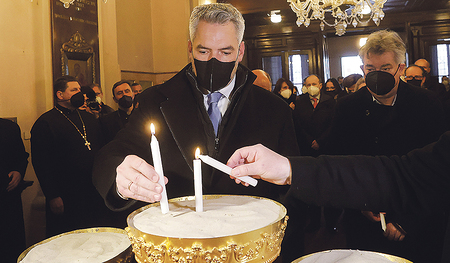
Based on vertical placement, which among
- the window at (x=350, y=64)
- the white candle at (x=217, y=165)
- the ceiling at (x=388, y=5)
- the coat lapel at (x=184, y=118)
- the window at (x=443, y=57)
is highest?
the ceiling at (x=388, y=5)

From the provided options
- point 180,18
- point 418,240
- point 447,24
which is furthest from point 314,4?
point 447,24

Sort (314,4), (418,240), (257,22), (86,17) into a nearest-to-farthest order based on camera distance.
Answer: (418,240) → (86,17) → (314,4) → (257,22)

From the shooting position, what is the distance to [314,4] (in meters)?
6.43

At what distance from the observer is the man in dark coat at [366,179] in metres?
1.08

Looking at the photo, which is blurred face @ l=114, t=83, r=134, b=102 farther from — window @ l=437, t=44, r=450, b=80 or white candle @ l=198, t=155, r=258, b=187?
window @ l=437, t=44, r=450, b=80

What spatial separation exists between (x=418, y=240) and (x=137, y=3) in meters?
8.10

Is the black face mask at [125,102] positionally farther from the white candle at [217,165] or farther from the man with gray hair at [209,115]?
the white candle at [217,165]

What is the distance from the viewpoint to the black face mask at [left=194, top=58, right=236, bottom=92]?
164cm

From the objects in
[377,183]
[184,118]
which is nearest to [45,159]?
[184,118]

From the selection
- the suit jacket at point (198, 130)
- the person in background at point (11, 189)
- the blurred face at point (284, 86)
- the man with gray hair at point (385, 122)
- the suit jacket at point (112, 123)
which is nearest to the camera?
the suit jacket at point (198, 130)

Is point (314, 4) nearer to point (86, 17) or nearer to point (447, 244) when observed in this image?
point (86, 17)

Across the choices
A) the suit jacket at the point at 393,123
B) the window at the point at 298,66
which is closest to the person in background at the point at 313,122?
the suit jacket at the point at 393,123

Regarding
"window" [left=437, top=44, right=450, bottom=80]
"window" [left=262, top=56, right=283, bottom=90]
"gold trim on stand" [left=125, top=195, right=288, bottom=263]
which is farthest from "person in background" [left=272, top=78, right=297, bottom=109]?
"window" [left=437, top=44, right=450, bottom=80]

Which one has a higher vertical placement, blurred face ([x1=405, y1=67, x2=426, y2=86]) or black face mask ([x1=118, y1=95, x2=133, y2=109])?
blurred face ([x1=405, y1=67, x2=426, y2=86])
